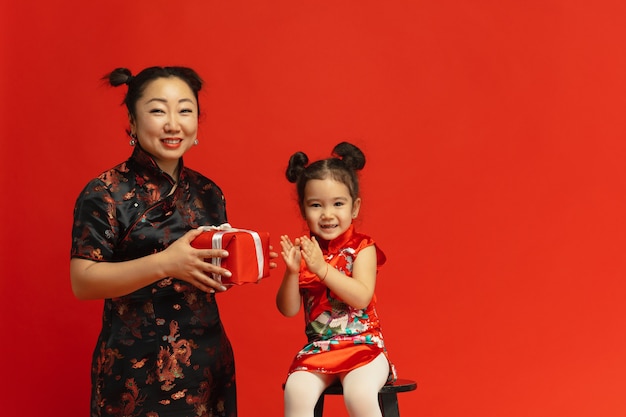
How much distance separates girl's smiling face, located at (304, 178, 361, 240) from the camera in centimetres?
221

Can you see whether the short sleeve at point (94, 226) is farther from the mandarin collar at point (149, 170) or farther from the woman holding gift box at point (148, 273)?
the mandarin collar at point (149, 170)

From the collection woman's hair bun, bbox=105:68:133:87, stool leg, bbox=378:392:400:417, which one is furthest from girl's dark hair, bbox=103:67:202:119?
stool leg, bbox=378:392:400:417

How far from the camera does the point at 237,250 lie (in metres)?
1.87

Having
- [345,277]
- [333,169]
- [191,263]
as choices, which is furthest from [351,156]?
[191,263]

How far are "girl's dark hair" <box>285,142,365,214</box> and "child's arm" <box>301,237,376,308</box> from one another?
18 cm

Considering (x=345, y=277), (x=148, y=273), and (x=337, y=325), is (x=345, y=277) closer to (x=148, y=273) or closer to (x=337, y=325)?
(x=337, y=325)

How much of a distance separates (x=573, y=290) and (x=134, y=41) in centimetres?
175

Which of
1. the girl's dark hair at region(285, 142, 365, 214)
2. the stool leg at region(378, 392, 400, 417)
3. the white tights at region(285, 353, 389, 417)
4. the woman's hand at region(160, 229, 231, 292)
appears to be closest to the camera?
the woman's hand at region(160, 229, 231, 292)

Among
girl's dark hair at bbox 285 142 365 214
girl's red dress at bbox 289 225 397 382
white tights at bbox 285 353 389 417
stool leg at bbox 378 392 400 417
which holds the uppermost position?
girl's dark hair at bbox 285 142 365 214

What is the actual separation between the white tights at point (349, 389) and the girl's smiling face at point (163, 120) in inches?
23.6

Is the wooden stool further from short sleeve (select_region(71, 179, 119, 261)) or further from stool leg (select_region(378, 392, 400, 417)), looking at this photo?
short sleeve (select_region(71, 179, 119, 261))

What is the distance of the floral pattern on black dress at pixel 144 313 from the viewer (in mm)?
1967

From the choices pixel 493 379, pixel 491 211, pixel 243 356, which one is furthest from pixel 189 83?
pixel 493 379

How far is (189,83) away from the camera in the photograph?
7.00ft
